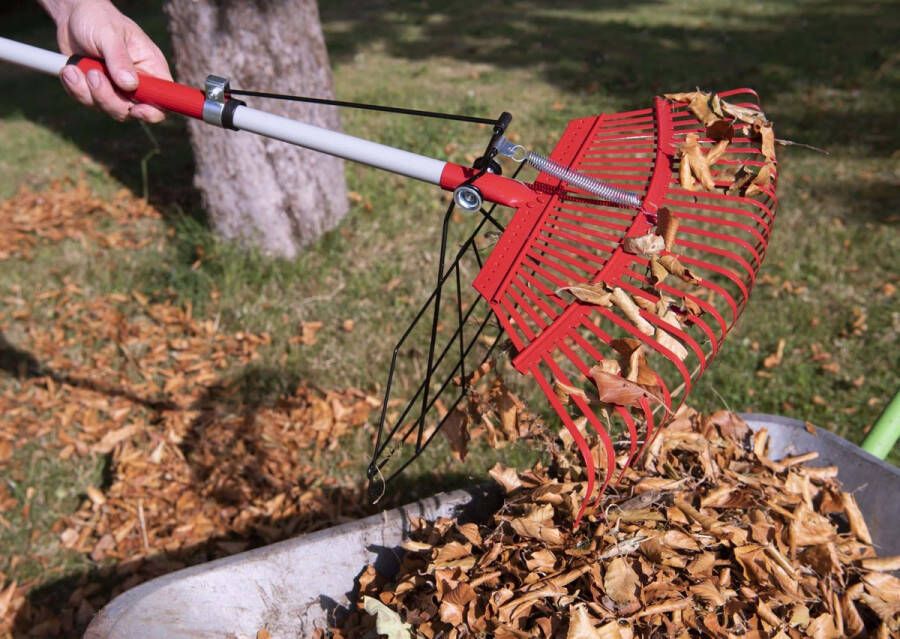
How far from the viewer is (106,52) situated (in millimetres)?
1863

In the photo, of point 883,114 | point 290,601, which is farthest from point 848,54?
point 290,601

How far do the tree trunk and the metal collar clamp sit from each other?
6.66 ft

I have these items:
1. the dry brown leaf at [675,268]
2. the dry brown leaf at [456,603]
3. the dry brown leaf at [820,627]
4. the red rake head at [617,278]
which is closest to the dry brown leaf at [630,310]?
the red rake head at [617,278]

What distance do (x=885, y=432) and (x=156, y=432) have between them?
2662 millimetres

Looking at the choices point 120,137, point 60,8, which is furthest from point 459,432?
point 120,137

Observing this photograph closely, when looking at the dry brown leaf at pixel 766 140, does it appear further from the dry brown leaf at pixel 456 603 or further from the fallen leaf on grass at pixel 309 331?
the fallen leaf on grass at pixel 309 331

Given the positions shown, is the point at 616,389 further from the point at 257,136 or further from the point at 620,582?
the point at 257,136

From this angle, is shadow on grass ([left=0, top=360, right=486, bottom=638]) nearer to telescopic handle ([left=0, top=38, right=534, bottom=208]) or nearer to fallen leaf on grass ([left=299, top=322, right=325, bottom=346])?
fallen leaf on grass ([left=299, top=322, right=325, bottom=346])

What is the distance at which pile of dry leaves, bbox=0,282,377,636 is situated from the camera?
253 cm

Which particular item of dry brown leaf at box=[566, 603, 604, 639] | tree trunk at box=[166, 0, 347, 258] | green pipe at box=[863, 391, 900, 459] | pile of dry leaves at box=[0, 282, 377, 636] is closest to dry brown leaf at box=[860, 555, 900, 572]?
green pipe at box=[863, 391, 900, 459]

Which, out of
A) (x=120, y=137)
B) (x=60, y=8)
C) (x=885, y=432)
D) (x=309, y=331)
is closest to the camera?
(x=885, y=432)

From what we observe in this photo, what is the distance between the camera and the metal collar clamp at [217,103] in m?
1.64

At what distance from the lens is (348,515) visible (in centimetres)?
261

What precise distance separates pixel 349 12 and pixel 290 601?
9143 mm
